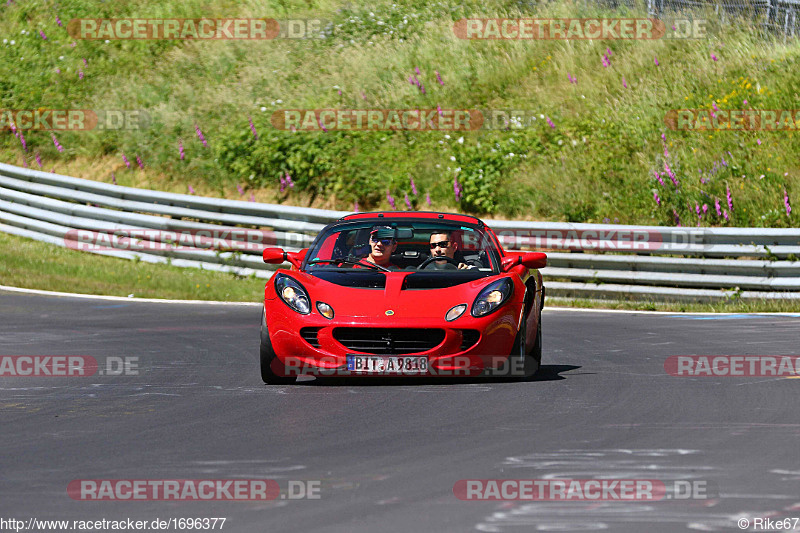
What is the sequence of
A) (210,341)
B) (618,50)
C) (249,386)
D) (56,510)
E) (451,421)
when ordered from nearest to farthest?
(56,510) < (451,421) < (249,386) < (210,341) < (618,50)

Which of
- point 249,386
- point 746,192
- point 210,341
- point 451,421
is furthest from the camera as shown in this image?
point 746,192

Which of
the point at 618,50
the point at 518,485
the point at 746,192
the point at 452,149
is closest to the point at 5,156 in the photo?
the point at 452,149

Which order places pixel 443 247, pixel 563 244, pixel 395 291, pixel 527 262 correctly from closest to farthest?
1. pixel 395 291
2. pixel 527 262
3. pixel 443 247
4. pixel 563 244

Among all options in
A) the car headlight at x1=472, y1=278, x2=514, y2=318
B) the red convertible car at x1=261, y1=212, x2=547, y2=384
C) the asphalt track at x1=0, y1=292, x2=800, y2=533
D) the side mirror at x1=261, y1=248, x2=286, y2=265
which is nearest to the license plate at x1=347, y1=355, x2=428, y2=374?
the red convertible car at x1=261, y1=212, x2=547, y2=384

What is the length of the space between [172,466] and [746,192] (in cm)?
1490

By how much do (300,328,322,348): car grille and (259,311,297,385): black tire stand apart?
32 centimetres

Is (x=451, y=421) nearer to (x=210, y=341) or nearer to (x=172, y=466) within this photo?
(x=172, y=466)

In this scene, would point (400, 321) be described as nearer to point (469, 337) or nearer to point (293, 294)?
point (469, 337)

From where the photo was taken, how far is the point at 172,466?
652cm

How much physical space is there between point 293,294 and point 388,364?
0.97 metres

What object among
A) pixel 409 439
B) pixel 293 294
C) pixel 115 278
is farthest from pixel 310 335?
pixel 115 278

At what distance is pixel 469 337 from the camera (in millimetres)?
9430

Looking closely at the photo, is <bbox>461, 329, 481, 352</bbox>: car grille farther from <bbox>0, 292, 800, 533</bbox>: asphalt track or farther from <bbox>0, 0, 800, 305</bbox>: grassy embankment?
<bbox>0, 0, 800, 305</bbox>: grassy embankment

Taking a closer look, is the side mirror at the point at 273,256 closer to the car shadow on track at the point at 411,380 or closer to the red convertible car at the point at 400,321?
the red convertible car at the point at 400,321
